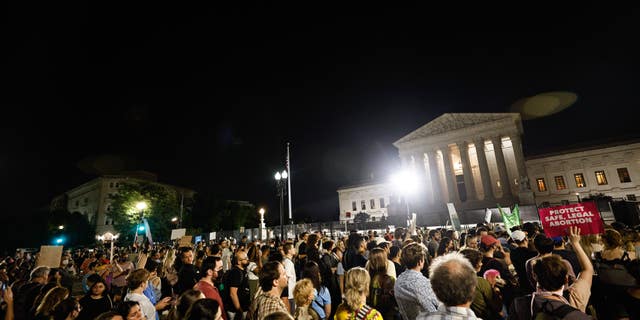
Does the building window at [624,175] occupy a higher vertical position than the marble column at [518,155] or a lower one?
lower

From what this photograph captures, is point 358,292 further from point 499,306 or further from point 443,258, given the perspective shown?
point 499,306

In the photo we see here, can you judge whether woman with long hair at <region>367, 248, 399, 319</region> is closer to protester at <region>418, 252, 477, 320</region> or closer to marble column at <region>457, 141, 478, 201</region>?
protester at <region>418, 252, 477, 320</region>

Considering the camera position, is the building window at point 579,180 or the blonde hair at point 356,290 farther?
the building window at point 579,180

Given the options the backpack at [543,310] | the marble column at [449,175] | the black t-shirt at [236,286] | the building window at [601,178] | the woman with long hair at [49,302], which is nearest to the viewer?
the backpack at [543,310]

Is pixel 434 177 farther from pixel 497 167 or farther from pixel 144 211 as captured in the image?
pixel 144 211

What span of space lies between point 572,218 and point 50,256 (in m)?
14.6

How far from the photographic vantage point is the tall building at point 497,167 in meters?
39.4

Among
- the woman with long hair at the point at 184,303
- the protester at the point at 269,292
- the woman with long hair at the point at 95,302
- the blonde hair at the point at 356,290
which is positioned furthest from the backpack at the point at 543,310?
the woman with long hair at the point at 95,302

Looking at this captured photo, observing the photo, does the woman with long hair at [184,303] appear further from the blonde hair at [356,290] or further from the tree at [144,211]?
the tree at [144,211]

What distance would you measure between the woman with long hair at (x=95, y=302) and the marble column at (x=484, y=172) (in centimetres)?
4388

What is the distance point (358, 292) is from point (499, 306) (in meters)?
1.89

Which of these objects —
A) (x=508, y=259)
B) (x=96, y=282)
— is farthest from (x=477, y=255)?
(x=96, y=282)

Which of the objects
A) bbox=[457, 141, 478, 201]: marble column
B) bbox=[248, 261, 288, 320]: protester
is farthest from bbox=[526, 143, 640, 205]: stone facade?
bbox=[248, 261, 288, 320]: protester

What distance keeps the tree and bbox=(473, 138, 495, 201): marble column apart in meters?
45.2
